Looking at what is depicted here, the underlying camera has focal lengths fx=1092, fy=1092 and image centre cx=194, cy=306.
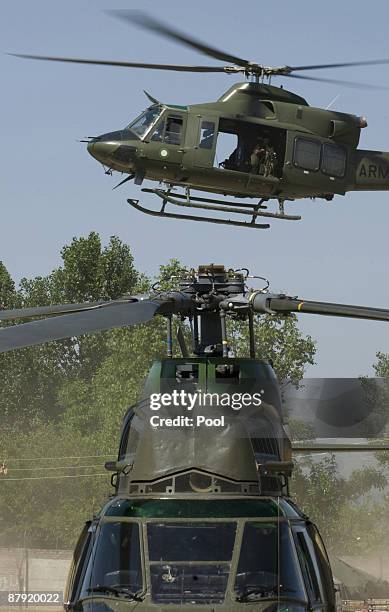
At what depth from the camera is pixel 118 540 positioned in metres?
8.75

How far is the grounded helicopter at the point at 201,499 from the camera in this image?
8234 millimetres

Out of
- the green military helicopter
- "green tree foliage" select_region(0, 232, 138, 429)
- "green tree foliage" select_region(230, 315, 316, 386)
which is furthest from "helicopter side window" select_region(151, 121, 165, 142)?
"green tree foliage" select_region(0, 232, 138, 429)

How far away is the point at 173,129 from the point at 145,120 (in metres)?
0.67

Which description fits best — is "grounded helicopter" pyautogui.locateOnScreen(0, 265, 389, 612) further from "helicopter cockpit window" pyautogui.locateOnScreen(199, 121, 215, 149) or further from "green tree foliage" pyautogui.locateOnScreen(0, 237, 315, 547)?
"green tree foliage" pyautogui.locateOnScreen(0, 237, 315, 547)

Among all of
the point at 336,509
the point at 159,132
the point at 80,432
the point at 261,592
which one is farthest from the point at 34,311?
the point at 80,432

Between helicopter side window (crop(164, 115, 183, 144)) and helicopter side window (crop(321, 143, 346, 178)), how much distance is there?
10.4 ft

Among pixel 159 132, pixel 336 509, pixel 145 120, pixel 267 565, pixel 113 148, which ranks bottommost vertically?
pixel 267 565

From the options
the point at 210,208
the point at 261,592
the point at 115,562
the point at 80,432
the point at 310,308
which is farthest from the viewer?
the point at 80,432

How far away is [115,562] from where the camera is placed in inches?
339

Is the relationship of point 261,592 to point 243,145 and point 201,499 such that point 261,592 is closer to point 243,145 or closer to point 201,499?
point 201,499

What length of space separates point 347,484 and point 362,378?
324 centimetres

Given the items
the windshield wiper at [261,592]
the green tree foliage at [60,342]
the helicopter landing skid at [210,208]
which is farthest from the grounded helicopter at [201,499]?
the green tree foliage at [60,342]

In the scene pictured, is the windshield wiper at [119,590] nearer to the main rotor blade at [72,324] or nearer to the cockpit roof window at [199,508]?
the cockpit roof window at [199,508]

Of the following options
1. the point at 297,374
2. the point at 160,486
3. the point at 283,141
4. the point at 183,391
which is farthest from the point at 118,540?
the point at 297,374
